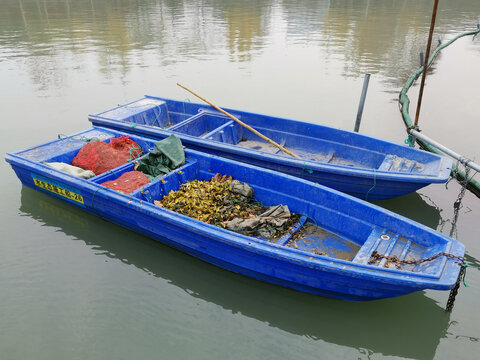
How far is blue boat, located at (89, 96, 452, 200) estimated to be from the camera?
641 cm

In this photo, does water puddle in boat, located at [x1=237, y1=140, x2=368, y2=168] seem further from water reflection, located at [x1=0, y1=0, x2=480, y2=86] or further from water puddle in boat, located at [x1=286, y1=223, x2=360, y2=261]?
water reflection, located at [x1=0, y1=0, x2=480, y2=86]

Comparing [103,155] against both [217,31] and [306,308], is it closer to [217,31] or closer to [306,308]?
[306,308]

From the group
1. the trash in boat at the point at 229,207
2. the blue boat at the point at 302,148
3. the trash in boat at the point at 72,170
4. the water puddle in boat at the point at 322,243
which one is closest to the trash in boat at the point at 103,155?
the trash in boat at the point at 72,170

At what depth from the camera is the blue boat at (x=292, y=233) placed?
4.45 meters

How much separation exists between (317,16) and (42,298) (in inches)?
1030

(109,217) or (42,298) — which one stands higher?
(109,217)

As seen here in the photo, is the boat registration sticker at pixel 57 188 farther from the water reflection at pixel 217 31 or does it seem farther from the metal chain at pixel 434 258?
the water reflection at pixel 217 31

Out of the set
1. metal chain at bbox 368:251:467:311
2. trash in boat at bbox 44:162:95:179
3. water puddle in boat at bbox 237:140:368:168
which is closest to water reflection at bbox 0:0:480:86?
water puddle in boat at bbox 237:140:368:168

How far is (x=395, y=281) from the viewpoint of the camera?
13.7 feet

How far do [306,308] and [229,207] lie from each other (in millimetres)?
1972

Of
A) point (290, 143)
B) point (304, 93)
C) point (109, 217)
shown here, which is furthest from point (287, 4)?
point (109, 217)

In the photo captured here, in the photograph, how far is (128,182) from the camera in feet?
20.6

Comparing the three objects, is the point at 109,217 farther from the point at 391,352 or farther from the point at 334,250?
the point at 391,352

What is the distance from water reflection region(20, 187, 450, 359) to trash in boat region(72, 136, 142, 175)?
4.88 ft
